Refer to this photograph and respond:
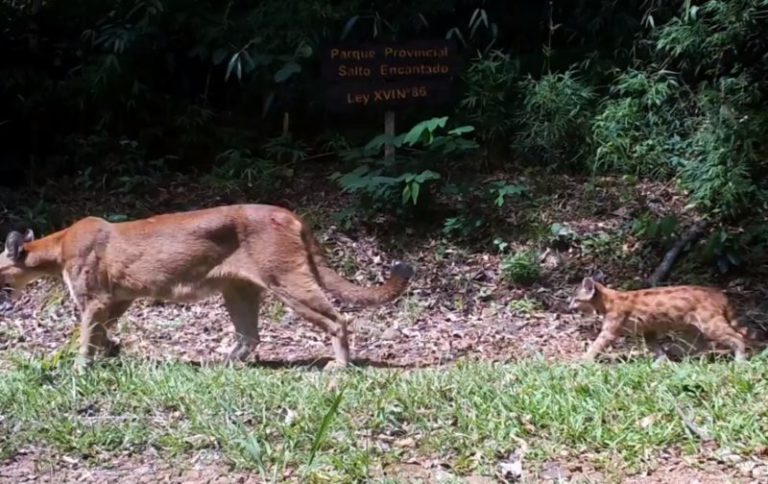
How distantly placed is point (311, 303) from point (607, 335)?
8.01 feet

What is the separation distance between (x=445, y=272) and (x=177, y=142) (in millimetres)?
4935

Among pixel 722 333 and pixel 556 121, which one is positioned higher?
pixel 556 121

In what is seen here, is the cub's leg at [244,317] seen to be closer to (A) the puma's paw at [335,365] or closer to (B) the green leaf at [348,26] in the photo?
(A) the puma's paw at [335,365]

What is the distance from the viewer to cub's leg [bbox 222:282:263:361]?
29.5 feet

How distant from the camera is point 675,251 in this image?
11328 mm

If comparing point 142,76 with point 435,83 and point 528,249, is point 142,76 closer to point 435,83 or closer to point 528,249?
point 435,83

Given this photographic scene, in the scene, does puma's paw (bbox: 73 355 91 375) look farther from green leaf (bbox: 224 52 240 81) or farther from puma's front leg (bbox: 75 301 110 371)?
green leaf (bbox: 224 52 240 81)

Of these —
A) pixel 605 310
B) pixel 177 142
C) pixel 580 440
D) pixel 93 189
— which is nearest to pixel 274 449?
pixel 580 440

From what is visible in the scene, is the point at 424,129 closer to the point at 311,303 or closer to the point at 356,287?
the point at 356,287

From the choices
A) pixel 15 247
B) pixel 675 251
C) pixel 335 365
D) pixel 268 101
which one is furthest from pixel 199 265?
pixel 268 101

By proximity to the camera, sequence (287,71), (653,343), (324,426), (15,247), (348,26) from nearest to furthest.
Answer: (324,426) → (15,247) → (653,343) → (287,71) → (348,26)

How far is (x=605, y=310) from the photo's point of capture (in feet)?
30.4

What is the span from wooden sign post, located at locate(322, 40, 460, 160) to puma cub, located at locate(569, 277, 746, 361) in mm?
3417

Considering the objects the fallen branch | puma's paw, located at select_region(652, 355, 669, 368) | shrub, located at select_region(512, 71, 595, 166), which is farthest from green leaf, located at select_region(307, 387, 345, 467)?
shrub, located at select_region(512, 71, 595, 166)
